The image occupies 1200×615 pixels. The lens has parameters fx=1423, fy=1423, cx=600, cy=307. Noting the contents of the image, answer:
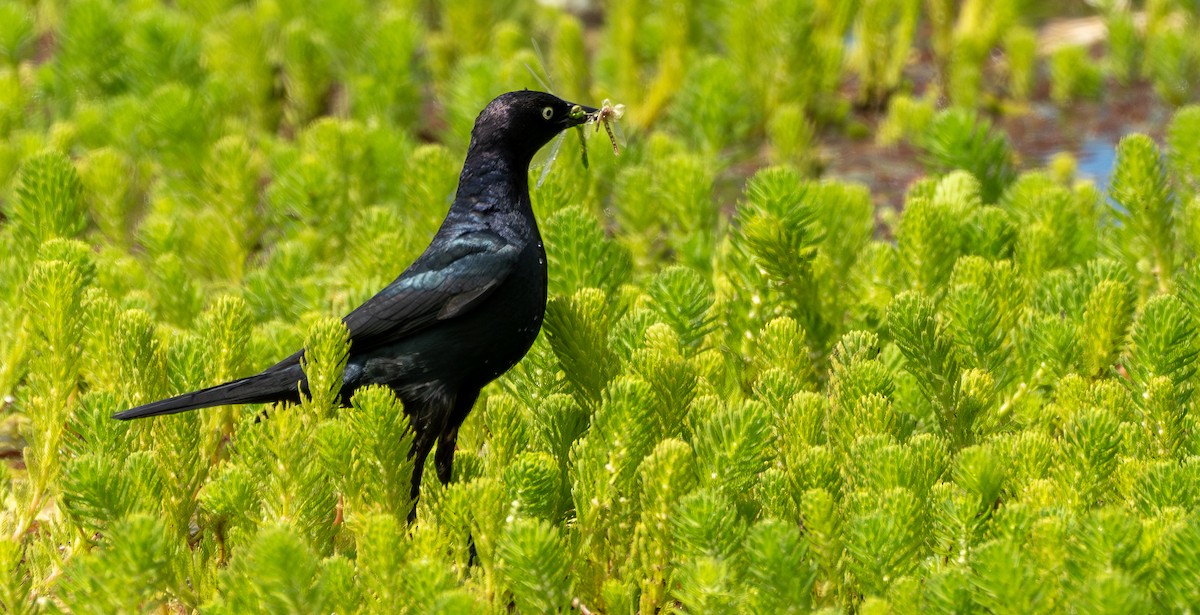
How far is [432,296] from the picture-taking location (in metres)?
4.24

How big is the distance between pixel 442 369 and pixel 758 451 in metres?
1.11

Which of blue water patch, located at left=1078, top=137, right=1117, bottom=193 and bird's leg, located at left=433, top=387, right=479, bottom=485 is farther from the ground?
bird's leg, located at left=433, top=387, right=479, bottom=485

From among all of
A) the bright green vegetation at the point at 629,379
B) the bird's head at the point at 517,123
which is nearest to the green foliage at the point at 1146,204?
the bright green vegetation at the point at 629,379

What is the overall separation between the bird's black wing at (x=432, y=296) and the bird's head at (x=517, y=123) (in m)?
0.42

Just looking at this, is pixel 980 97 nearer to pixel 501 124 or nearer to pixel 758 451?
pixel 501 124

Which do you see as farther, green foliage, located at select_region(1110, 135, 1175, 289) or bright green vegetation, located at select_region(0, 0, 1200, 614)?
green foliage, located at select_region(1110, 135, 1175, 289)

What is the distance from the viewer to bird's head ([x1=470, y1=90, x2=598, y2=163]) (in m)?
4.57

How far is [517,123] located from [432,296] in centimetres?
71

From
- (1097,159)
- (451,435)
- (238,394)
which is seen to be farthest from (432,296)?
(1097,159)

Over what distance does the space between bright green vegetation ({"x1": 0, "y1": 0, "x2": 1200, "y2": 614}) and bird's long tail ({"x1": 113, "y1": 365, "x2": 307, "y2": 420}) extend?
77 millimetres

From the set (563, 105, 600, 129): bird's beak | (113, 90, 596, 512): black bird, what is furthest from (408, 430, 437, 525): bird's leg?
(563, 105, 600, 129): bird's beak

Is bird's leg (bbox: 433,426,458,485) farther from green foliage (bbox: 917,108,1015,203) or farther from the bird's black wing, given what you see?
green foliage (bbox: 917,108,1015,203)

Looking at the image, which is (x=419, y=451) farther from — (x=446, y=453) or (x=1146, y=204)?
(x=1146, y=204)

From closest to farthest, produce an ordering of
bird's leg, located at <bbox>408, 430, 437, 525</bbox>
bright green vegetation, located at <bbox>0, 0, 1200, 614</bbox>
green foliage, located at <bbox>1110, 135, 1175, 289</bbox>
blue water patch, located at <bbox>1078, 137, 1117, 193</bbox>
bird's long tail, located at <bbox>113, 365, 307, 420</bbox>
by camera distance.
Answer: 1. bright green vegetation, located at <bbox>0, 0, 1200, 614</bbox>
2. bird's long tail, located at <bbox>113, 365, 307, 420</bbox>
3. bird's leg, located at <bbox>408, 430, 437, 525</bbox>
4. green foliage, located at <bbox>1110, 135, 1175, 289</bbox>
5. blue water patch, located at <bbox>1078, 137, 1117, 193</bbox>
